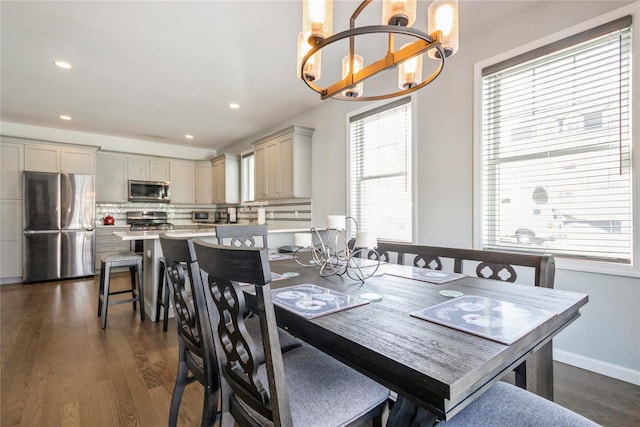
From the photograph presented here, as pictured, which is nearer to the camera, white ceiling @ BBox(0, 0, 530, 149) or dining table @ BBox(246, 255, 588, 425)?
dining table @ BBox(246, 255, 588, 425)

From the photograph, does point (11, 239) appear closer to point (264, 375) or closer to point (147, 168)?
point (147, 168)

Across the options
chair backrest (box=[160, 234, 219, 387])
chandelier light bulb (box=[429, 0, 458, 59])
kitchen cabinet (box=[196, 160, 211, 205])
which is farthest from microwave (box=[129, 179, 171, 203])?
chandelier light bulb (box=[429, 0, 458, 59])

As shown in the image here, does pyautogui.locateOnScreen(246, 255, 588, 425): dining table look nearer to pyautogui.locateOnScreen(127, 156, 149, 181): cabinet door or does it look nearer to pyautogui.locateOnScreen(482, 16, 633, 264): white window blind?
pyautogui.locateOnScreen(482, 16, 633, 264): white window blind

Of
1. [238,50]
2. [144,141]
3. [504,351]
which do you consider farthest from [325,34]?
[144,141]

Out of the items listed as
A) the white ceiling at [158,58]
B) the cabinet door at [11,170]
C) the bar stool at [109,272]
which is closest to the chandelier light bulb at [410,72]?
the white ceiling at [158,58]

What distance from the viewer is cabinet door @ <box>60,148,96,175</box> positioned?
4.81 meters

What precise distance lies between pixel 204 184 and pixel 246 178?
3.88 ft

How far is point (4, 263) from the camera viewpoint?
4.37 meters

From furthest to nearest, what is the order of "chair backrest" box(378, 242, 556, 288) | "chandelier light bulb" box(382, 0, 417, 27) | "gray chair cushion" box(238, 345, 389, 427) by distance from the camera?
"chair backrest" box(378, 242, 556, 288)
"chandelier light bulb" box(382, 0, 417, 27)
"gray chair cushion" box(238, 345, 389, 427)

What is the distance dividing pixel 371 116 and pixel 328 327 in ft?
9.77

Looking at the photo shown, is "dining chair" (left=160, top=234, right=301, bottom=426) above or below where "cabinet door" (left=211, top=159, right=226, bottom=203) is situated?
below

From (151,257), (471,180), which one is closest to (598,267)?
(471,180)

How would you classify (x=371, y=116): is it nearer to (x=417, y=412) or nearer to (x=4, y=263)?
(x=417, y=412)

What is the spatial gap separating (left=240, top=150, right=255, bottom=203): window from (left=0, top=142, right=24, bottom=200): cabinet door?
337 cm
